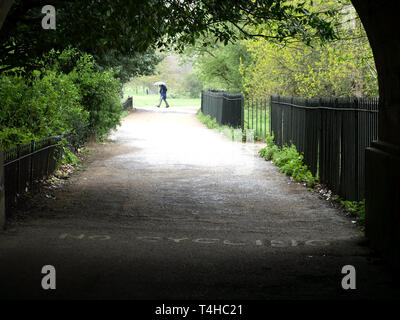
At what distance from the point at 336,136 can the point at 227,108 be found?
16252 mm

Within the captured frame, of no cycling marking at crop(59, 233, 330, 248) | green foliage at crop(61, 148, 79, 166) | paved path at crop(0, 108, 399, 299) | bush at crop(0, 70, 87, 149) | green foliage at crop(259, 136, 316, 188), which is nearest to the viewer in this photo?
paved path at crop(0, 108, 399, 299)

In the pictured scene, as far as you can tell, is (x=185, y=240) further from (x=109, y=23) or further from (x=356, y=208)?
(x=109, y=23)

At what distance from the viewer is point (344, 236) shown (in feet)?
24.9

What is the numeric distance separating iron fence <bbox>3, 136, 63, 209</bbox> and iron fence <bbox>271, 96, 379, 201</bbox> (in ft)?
17.4

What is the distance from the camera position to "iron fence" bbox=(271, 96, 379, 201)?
890 cm

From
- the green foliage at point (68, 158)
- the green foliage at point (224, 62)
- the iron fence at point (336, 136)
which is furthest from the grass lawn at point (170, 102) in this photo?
the iron fence at point (336, 136)

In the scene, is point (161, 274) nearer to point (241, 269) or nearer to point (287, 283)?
point (241, 269)

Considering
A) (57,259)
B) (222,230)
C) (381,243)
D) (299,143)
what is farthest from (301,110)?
(57,259)

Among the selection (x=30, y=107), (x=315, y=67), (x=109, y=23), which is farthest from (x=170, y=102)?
(x=109, y=23)

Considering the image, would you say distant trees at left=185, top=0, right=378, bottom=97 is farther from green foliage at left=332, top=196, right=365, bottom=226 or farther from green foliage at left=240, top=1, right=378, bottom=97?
green foliage at left=332, top=196, right=365, bottom=226

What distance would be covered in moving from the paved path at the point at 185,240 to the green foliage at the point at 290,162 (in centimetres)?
29

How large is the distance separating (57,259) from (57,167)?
23.7 ft

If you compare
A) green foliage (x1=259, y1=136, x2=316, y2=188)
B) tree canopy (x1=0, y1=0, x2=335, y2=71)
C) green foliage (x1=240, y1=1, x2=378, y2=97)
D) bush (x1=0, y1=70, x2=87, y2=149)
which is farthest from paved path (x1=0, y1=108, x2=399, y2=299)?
green foliage (x1=240, y1=1, x2=378, y2=97)

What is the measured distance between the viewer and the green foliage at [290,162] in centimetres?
1257
